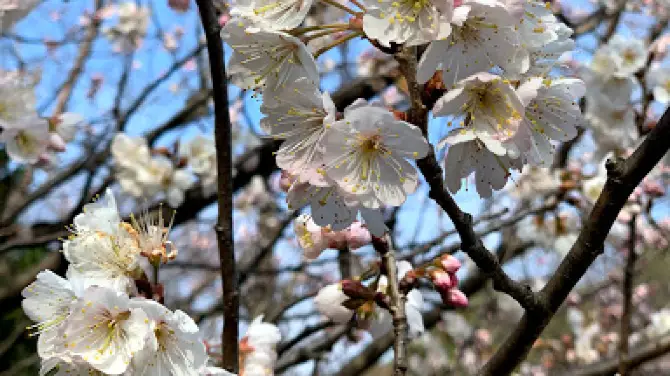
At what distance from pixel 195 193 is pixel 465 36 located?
2.67 meters

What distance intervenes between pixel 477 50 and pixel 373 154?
23cm

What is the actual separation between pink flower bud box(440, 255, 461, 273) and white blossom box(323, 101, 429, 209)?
392 mm

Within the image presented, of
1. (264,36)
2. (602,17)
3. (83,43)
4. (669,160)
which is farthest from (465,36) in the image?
(83,43)

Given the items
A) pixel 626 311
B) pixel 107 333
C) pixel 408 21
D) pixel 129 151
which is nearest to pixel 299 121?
pixel 408 21

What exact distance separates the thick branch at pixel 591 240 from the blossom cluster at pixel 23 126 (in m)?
1.92

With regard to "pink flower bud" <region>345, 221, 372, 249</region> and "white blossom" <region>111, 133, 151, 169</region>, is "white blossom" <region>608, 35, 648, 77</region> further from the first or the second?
"white blossom" <region>111, 133, 151, 169</region>

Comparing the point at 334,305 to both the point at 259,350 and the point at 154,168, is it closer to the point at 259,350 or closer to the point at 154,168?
the point at 259,350

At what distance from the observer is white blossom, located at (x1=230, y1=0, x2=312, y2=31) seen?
880 millimetres

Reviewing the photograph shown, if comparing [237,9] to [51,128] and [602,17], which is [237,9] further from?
[602,17]

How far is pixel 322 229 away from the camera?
1263 millimetres

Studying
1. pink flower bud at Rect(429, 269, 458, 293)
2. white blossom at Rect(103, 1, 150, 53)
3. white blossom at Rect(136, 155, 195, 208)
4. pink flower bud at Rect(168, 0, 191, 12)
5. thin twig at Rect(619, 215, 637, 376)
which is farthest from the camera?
white blossom at Rect(103, 1, 150, 53)

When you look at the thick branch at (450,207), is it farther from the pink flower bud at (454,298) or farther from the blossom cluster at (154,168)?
the blossom cluster at (154,168)

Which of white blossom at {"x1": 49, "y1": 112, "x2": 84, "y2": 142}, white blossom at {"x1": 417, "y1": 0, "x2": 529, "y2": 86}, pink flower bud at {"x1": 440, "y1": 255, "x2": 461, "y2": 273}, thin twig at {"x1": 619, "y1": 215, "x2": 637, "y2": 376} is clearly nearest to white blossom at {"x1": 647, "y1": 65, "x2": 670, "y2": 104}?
thin twig at {"x1": 619, "y1": 215, "x2": 637, "y2": 376}

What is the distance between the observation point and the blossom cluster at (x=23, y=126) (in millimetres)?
2150
